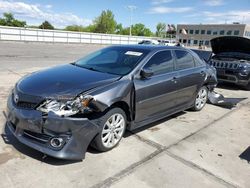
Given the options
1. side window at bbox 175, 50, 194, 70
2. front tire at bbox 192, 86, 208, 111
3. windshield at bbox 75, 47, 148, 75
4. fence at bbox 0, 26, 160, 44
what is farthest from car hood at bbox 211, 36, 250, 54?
fence at bbox 0, 26, 160, 44

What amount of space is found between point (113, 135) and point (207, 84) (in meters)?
3.38

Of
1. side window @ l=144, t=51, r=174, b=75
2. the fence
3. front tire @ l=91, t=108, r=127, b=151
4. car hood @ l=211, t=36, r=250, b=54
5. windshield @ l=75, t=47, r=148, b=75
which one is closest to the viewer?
front tire @ l=91, t=108, r=127, b=151

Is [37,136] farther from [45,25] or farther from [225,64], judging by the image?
[45,25]

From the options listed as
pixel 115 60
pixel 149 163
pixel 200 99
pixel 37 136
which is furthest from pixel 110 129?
pixel 200 99

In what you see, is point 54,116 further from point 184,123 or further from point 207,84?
point 207,84

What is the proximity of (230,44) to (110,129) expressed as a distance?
7.28 m

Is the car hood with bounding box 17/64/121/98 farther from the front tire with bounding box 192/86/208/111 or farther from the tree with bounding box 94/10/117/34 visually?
the tree with bounding box 94/10/117/34

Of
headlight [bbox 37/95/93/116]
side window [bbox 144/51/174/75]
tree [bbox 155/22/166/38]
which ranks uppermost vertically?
tree [bbox 155/22/166/38]

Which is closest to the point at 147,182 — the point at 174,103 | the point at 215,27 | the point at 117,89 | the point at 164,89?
the point at 117,89

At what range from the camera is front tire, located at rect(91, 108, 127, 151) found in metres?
3.30

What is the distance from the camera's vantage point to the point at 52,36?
30688mm

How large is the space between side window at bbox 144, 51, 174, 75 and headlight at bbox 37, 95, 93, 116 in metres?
1.49

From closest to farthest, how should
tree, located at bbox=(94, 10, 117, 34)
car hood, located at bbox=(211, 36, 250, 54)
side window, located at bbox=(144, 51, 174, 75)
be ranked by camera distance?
side window, located at bbox=(144, 51, 174, 75) → car hood, located at bbox=(211, 36, 250, 54) → tree, located at bbox=(94, 10, 117, 34)

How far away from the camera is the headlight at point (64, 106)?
2.93m
